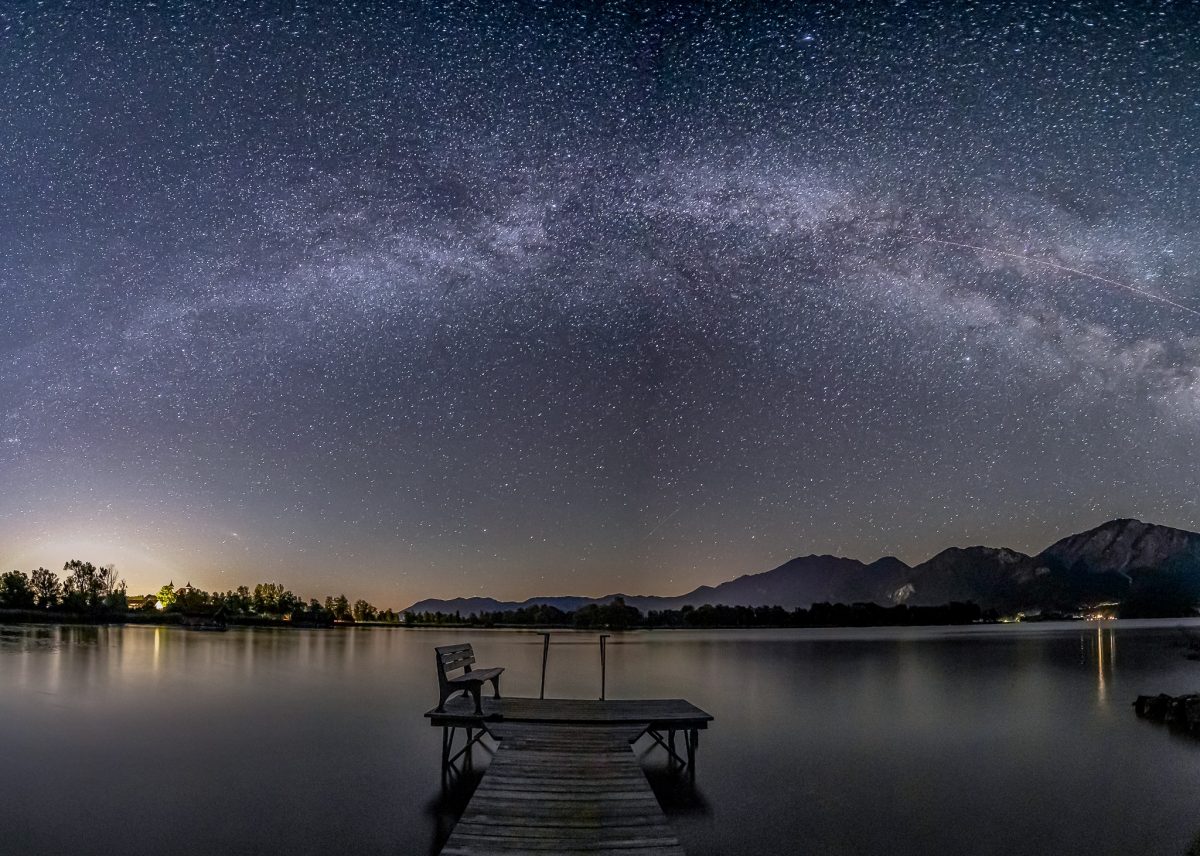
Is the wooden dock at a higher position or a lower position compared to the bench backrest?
lower

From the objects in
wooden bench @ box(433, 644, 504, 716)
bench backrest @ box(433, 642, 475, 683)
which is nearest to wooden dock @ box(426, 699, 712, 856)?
wooden bench @ box(433, 644, 504, 716)

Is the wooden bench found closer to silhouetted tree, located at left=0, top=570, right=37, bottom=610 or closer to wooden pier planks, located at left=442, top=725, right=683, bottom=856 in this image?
wooden pier planks, located at left=442, top=725, right=683, bottom=856

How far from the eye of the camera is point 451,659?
13.5 meters

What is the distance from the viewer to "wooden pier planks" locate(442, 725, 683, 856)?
703cm

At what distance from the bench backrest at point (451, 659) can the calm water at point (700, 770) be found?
1987 mm

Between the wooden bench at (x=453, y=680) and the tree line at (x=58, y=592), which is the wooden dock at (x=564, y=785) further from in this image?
the tree line at (x=58, y=592)

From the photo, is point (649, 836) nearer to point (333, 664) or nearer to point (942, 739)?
point (942, 739)

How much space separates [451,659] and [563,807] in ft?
19.1

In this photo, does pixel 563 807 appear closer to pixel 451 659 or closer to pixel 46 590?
pixel 451 659

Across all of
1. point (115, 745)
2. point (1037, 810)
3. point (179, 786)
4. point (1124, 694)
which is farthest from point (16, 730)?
point (1124, 694)

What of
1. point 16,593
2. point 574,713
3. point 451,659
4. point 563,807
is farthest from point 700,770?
point 16,593

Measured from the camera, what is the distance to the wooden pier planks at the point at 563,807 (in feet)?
23.1

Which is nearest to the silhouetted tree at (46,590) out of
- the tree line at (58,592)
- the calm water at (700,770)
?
the tree line at (58,592)

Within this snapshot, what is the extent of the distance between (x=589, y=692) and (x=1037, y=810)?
1917 centimetres
